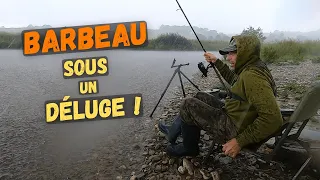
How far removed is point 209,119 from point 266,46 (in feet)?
60.3

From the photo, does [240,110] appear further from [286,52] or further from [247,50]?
[286,52]

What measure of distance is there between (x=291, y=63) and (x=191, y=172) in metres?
15.1

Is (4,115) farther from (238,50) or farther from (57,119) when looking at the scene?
(238,50)

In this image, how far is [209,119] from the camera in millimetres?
3857

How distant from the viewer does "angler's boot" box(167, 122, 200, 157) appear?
4.11 meters

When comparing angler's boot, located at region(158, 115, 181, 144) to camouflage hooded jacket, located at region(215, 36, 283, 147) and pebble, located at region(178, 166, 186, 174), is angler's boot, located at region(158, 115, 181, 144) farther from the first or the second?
camouflage hooded jacket, located at region(215, 36, 283, 147)

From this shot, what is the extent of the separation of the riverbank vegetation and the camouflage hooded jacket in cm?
1532

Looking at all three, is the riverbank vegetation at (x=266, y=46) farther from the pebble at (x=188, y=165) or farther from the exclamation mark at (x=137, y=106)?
the pebble at (x=188, y=165)

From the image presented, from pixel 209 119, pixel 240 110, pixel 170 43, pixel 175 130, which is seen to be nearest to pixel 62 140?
pixel 175 130

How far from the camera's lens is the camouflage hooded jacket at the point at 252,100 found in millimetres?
3092

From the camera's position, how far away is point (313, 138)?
4.25 meters

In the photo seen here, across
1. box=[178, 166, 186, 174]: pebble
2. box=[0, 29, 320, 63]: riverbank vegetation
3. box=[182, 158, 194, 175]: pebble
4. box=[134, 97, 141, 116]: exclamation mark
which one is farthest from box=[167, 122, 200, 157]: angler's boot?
box=[0, 29, 320, 63]: riverbank vegetation

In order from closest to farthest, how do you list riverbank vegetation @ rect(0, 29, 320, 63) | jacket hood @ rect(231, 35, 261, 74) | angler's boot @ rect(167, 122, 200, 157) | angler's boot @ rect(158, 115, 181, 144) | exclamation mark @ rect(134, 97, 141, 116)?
jacket hood @ rect(231, 35, 261, 74) < angler's boot @ rect(167, 122, 200, 157) < angler's boot @ rect(158, 115, 181, 144) < exclamation mark @ rect(134, 97, 141, 116) < riverbank vegetation @ rect(0, 29, 320, 63)

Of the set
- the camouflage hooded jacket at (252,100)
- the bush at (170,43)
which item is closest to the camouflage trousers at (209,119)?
the camouflage hooded jacket at (252,100)
